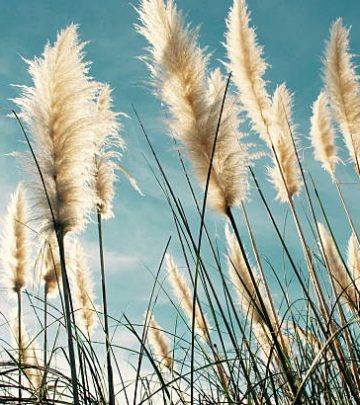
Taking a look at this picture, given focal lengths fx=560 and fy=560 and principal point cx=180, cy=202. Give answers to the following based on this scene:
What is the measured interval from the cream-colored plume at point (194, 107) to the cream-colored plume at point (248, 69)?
0.87 metres

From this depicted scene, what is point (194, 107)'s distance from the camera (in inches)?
135

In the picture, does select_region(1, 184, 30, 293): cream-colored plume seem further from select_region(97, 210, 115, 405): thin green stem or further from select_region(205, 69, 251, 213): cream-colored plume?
select_region(205, 69, 251, 213): cream-colored plume

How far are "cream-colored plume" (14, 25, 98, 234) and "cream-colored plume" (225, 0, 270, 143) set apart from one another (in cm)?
157

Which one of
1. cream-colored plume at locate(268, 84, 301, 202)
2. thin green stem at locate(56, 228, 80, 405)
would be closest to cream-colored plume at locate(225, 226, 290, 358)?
cream-colored plume at locate(268, 84, 301, 202)

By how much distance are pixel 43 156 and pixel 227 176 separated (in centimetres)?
109

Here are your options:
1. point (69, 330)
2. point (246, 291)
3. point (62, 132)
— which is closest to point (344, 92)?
point (246, 291)

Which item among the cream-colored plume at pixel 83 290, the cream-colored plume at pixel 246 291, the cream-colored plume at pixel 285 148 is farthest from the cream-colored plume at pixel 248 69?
the cream-colored plume at pixel 83 290

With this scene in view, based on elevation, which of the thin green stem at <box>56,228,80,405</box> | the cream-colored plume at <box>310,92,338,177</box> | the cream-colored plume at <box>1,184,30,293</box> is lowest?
the thin green stem at <box>56,228,80,405</box>

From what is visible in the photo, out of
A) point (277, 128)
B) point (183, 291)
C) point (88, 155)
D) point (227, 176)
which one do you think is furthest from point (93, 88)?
point (183, 291)

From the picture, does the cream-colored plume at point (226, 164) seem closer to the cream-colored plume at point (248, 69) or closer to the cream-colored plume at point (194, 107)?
the cream-colored plume at point (194, 107)

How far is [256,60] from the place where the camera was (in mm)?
4551

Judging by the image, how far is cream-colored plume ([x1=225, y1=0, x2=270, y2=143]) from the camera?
453cm

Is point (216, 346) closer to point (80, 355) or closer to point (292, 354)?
point (292, 354)

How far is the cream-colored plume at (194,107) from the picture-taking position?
3352 mm
